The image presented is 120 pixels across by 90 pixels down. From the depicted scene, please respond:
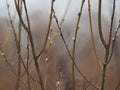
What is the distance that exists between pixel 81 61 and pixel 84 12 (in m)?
0.30

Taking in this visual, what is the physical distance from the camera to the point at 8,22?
1717 millimetres

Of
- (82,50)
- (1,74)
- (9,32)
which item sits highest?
(9,32)

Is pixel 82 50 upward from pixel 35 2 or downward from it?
downward

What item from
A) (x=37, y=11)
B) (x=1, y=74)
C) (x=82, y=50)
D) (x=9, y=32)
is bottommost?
(x=1, y=74)

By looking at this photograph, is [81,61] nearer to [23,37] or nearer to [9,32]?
[23,37]

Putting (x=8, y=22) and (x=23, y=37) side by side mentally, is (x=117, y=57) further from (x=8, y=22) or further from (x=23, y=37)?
(x=8, y=22)

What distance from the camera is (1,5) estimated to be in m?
1.70

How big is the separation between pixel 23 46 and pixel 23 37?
0.06 meters

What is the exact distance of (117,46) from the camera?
1.63 metres

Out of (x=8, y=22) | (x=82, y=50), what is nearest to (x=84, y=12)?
(x=82, y=50)

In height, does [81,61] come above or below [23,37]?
below

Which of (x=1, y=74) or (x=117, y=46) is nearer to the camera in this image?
(x=117, y=46)

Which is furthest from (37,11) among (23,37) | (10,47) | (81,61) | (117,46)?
(117,46)

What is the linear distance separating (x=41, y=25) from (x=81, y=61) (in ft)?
1.11
